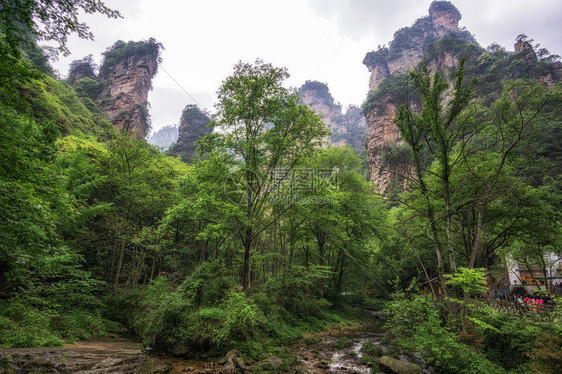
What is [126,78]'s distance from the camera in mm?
47906

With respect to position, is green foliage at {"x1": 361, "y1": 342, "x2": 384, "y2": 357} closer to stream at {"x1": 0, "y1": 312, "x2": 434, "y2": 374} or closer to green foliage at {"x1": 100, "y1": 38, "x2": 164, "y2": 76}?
stream at {"x1": 0, "y1": 312, "x2": 434, "y2": 374}

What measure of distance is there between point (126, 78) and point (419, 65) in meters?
58.5

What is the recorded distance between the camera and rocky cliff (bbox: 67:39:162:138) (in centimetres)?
4325

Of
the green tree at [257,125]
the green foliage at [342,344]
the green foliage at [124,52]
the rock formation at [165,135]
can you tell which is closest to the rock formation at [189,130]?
the green foliage at [124,52]

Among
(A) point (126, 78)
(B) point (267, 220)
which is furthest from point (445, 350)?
(A) point (126, 78)

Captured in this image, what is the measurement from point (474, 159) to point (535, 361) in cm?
832

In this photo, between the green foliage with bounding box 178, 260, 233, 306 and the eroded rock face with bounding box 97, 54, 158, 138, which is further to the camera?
the eroded rock face with bounding box 97, 54, 158, 138

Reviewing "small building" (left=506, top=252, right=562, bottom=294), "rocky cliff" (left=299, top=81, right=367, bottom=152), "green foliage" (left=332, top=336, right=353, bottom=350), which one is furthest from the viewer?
"rocky cliff" (left=299, top=81, right=367, bottom=152)

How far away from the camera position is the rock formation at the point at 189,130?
49750 mm

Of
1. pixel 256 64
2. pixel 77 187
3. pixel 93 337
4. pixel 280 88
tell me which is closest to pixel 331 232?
pixel 280 88

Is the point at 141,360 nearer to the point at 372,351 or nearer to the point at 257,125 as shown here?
the point at 372,351

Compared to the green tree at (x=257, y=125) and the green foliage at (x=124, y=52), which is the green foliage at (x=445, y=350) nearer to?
the green tree at (x=257, y=125)

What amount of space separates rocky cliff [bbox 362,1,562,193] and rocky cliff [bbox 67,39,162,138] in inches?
1821

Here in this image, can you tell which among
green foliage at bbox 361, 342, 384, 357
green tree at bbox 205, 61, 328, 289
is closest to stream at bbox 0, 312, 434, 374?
green foliage at bbox 361, 342, 384, 357
